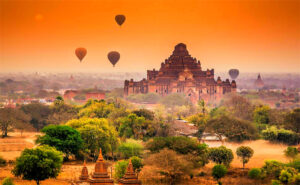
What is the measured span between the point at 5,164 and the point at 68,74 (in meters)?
140

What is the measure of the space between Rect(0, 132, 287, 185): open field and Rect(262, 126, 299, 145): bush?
65cm

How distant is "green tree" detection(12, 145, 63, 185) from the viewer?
158 ft

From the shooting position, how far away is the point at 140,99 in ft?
459

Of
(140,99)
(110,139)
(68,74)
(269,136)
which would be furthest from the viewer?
(68,74)

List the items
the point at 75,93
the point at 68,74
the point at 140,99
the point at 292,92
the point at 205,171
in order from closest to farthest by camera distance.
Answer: the point at 205,171
the point at 140,99
the point at 75,93
the point at 292,92
the point at 68,74

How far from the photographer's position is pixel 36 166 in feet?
158

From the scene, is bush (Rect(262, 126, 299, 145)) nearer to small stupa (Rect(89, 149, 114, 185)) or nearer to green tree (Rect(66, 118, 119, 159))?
green tree (Rect(66, 118, 119, 159))

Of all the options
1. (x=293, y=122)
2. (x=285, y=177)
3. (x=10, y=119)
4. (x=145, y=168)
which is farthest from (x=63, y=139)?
(x=293, y=122)

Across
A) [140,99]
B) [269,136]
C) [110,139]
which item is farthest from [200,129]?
[140,99]

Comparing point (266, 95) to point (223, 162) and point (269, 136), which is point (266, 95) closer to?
point (269, 136)

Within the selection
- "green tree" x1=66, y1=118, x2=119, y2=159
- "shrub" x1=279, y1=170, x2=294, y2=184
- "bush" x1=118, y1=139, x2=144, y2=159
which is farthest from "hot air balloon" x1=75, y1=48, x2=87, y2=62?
"shrub" x1=279, y1=170, x2=294, y2=184

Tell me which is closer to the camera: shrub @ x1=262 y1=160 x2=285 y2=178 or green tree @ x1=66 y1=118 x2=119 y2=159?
shrub @ x1=262 y1=160 x2=285 y2=178

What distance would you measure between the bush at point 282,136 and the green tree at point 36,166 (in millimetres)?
28813

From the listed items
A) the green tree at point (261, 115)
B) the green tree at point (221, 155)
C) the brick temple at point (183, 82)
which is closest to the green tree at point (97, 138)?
the green tree at point (221, 155)
